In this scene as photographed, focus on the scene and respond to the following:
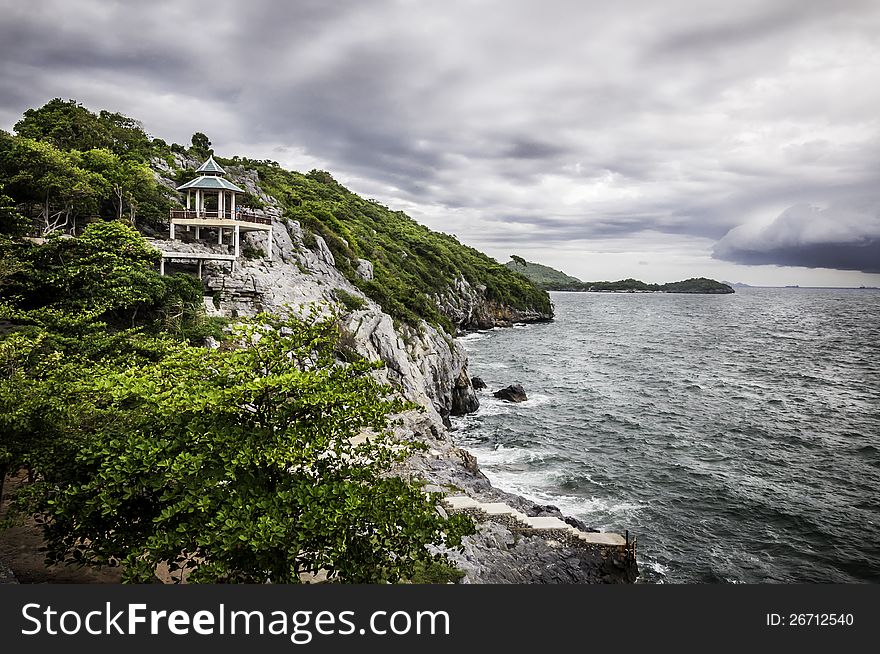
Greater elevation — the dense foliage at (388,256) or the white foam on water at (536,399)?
the dense foliage at (388,256)

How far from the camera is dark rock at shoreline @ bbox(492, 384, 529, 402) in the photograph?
44188 mm

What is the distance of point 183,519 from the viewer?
8.40 metres

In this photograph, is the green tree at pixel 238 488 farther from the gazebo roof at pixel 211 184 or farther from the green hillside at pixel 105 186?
the gazebo roof at pixel 211 184

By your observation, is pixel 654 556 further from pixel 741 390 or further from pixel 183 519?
pixel 741 390

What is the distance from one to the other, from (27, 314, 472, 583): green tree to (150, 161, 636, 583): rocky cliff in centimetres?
313

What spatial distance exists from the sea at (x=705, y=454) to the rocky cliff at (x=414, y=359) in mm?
3063

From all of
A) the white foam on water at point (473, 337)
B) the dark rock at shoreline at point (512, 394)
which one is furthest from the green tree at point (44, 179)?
the white foam on water at point (473, 337)

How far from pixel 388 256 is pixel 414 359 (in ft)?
132

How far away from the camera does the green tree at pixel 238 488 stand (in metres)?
7.67

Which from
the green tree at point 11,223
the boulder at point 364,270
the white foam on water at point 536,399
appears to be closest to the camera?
the green tree at point 11,223

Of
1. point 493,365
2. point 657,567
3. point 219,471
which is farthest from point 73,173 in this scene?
point 493,365

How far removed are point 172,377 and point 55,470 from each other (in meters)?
2.44

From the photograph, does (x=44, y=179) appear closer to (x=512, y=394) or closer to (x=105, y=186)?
(x=105, y=186)

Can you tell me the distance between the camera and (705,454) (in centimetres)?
3123
